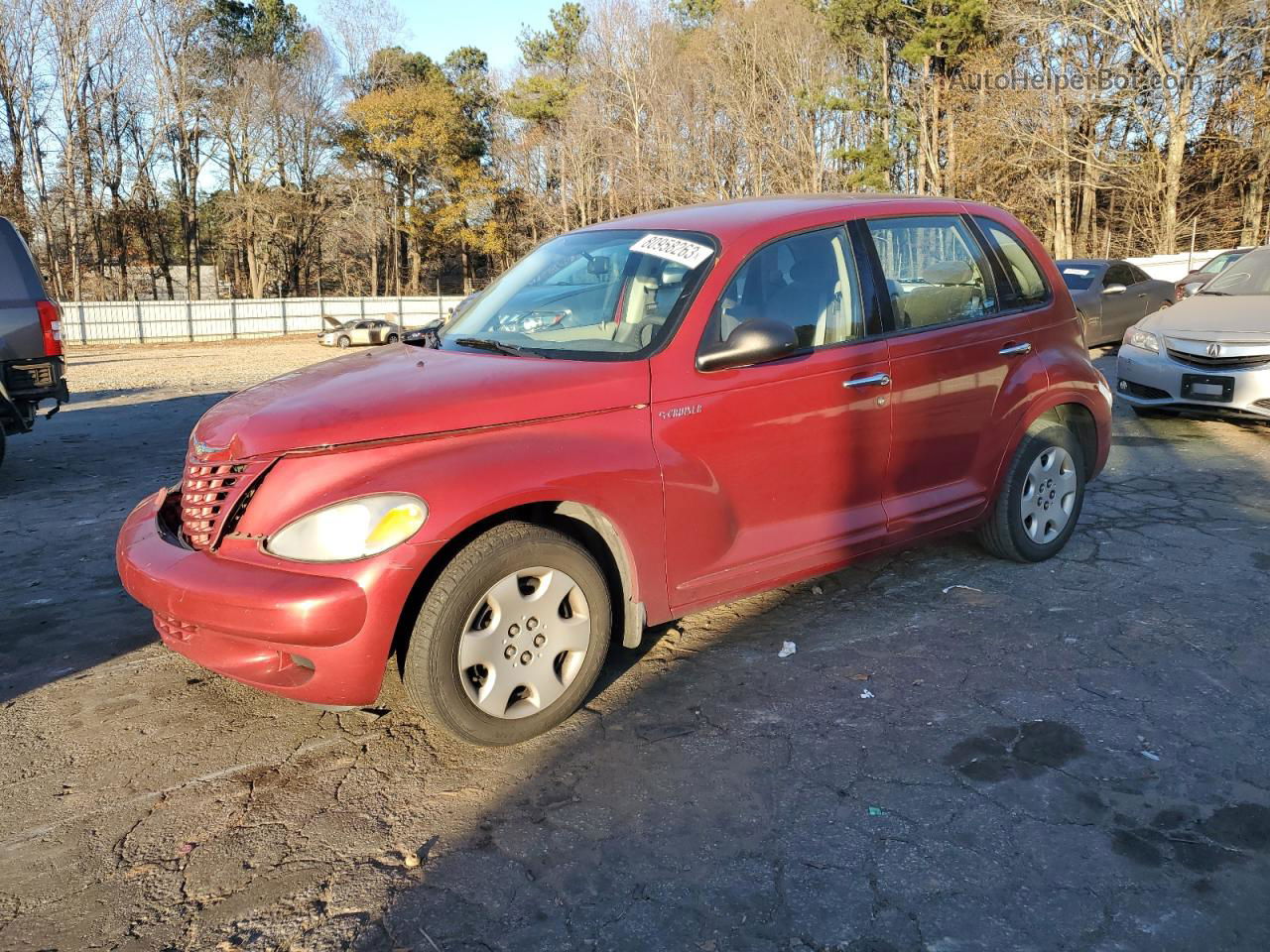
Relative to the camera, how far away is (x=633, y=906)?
250 centimetres

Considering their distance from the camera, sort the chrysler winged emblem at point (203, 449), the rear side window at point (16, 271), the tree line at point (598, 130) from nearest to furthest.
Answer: the chrysler winged emblem at point (203, 449)
the rear side window at point (16, 271)
the tree line at point (598, 130)

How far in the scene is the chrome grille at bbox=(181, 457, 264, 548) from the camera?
123 inches

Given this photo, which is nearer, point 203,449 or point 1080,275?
point 203,449

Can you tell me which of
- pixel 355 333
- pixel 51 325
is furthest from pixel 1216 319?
pixel 355 333

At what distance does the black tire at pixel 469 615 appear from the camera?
3.04 metres

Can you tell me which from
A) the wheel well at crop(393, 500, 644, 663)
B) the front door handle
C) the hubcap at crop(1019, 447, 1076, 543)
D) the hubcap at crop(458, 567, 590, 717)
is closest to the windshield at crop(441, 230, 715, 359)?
the wheel well at crop(393, 500, 644, 663)

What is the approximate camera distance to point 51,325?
7.81 m

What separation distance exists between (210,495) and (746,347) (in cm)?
193

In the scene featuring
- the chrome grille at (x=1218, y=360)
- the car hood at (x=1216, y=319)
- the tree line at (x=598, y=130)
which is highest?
the tree line at (x=598, y=130)

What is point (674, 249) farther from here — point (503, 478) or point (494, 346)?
point (503, 478)

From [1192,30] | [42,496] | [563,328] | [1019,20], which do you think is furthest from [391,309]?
[563,328]

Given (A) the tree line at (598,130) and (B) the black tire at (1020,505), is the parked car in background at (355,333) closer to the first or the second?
(A) the tree line at (598,130)

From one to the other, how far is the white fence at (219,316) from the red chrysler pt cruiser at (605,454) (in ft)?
113

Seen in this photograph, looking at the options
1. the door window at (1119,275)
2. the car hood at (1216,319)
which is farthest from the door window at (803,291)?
the door window at (1119,275)
